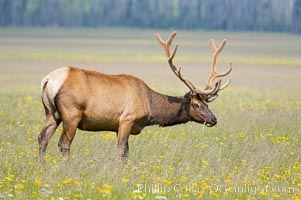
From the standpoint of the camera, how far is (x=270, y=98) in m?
24.0

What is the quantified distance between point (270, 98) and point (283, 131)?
935 cm

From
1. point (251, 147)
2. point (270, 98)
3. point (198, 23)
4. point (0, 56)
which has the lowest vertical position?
point (198, 23)

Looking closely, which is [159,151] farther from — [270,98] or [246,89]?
[246,89]

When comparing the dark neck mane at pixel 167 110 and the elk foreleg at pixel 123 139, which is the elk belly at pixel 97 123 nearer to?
the elk foreleg at pixel 123 139

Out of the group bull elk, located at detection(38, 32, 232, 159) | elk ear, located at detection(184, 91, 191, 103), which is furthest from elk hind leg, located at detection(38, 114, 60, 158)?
elk ear, located at detection(184, 91, 191, 103)

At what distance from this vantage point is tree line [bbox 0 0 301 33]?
142 metres

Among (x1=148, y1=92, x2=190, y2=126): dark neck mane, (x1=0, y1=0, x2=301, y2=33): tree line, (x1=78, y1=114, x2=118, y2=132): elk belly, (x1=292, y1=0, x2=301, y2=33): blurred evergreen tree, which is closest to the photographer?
(x1=78, y1=114, x2=118, y2=132): elk belly

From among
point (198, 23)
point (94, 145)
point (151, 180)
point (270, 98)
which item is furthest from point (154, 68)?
point (198, 23)

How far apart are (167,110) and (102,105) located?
1303 millimetres

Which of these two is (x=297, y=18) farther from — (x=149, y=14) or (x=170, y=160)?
(x=170, y=160)

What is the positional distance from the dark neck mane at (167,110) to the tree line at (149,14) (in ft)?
420

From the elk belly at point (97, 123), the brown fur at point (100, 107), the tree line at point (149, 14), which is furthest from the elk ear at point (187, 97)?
the tree line at point (149, 14)

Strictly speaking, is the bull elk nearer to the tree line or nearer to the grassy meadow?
the grassy meadow

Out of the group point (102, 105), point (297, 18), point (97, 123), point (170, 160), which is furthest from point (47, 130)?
point (297, 18)
